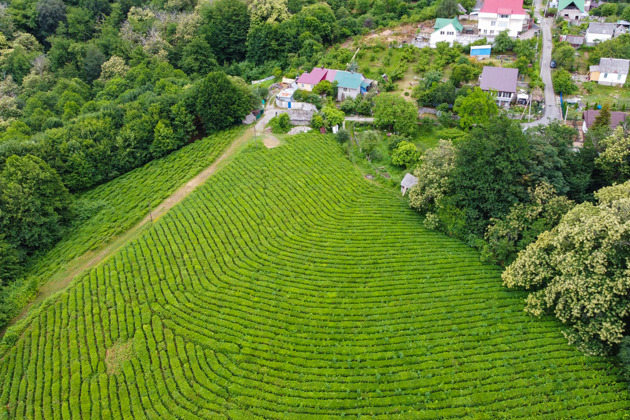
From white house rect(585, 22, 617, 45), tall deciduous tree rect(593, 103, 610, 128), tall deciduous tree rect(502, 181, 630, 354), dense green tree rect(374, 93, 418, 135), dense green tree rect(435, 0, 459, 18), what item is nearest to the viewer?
tall deciduous tree rect(502, 181, 630, 354)

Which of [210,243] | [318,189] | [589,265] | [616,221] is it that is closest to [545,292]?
[589,265]

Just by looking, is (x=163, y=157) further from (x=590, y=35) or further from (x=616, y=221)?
(x=590, y=35)

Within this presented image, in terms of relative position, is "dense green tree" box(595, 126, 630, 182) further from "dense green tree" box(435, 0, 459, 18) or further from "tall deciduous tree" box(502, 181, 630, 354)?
"dense green tree" box(435, 0, 459, 18)

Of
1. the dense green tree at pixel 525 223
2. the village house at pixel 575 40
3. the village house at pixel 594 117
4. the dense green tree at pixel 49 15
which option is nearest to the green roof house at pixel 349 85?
the village house at pixel 594 117

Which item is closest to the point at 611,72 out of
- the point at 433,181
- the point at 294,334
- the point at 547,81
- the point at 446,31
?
the point at 547,81

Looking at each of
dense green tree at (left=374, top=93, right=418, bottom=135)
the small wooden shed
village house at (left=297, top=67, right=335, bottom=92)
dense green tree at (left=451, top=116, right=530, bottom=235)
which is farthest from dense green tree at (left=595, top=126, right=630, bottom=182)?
village house at (left=297, top=67, right=335, bottom=92)

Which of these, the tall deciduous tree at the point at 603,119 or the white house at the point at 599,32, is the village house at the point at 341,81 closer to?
the tall deciduous tree at the point at 603,119

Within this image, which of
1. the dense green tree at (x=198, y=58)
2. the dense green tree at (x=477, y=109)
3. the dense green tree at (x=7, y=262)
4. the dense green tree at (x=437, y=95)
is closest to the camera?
the dense green tree at (x=7, y=262)
